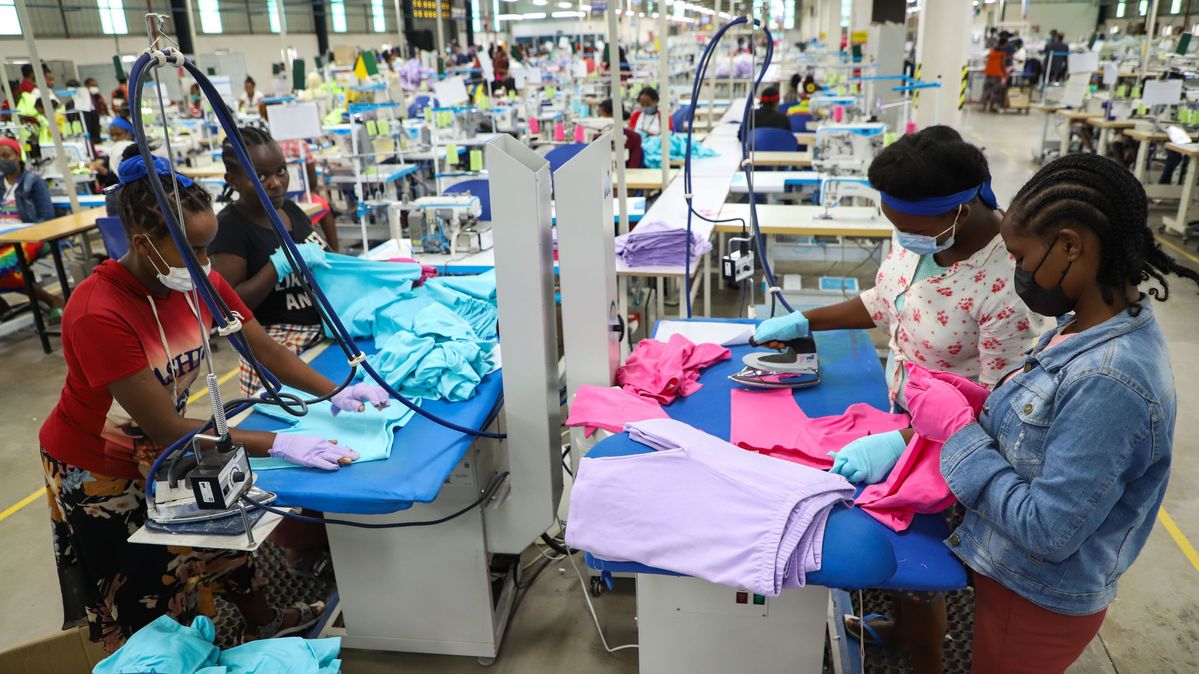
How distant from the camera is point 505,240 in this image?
6.63ft

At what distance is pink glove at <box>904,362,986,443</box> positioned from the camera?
1.47m

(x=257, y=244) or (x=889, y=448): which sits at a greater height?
Result: (x=257, y=244)

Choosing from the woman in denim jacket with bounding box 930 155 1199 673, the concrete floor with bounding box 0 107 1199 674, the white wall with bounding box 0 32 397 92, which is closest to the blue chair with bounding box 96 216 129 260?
the concrete floor with bounding box 0 107 1199 674

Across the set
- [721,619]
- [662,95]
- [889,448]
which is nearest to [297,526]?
[721,619]

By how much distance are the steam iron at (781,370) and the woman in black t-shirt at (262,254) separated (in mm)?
1476

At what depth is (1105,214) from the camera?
125cm

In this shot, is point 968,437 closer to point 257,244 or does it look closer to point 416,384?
point 416,384

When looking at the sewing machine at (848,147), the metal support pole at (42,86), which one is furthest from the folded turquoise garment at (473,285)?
the metal support pole at (42,86)

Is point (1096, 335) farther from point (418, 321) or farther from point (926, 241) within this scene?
point (418, 321)

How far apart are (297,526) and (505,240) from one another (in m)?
1.52

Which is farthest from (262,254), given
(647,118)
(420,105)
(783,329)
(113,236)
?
(420,105)

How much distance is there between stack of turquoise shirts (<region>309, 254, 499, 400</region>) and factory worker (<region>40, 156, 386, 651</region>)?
190 mm

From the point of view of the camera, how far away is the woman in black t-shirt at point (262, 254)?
2562 mm

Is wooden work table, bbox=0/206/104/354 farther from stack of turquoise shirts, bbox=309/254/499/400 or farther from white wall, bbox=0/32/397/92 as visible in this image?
white wall, bbox=0/32/397/92
